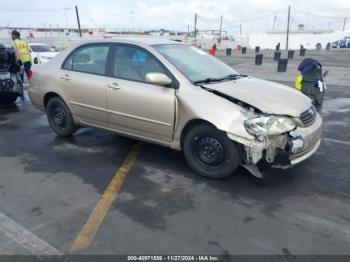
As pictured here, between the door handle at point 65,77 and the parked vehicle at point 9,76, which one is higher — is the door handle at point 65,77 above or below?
above

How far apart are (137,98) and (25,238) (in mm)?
2144

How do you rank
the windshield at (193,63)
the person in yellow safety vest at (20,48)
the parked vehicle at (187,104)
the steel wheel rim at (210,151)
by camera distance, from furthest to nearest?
the person in yellow safety vest at (20,48), the windshield at (193,63), the steel wheel rim at (210,151), the parked vehicle at (187,104)

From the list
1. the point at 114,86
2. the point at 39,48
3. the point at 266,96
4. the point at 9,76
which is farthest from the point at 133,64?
the point at 39,48

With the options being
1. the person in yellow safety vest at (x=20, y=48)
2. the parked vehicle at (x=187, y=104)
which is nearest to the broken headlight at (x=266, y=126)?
the parked vehicle at (x=187, y=104)

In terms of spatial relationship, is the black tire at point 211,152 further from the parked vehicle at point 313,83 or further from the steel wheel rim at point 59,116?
the parked vehicle at point 313,83

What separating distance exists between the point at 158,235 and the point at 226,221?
0.69 metres

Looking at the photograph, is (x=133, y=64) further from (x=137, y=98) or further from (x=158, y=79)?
(x=158, y=79)

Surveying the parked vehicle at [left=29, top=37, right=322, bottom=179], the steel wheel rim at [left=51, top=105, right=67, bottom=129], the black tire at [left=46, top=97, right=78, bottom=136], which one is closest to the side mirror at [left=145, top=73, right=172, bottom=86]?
the parked vehicle at [left=29, top=37, right=322, bottom=179]

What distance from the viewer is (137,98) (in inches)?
165

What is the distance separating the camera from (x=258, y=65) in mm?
20016

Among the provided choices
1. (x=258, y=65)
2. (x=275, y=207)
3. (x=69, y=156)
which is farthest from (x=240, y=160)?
(x=258, y=65)

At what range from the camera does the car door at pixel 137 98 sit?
403cm

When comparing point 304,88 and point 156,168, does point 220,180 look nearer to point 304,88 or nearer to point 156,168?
point 156,168

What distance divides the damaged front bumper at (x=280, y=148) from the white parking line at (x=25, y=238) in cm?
213
